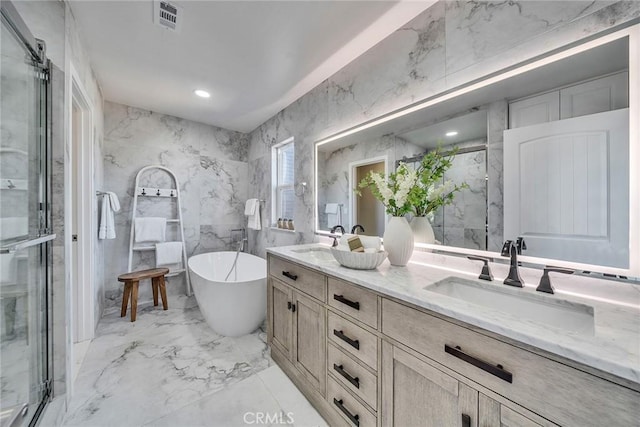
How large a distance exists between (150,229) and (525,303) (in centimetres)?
358

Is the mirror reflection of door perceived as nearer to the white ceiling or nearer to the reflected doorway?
the reflected doorway

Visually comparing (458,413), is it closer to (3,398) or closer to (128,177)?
(3,398)

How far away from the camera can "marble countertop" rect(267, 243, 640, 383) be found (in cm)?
57

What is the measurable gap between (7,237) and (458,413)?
2.08 meters

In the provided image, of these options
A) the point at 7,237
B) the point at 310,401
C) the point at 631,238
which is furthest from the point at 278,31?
the point at 310,401

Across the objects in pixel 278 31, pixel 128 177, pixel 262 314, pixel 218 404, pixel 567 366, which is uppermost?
pixel 278 31

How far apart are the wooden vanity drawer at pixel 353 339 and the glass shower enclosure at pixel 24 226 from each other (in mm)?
1523

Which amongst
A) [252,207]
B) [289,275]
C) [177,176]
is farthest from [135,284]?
[289,275]

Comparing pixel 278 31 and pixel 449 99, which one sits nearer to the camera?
pixel 449 99

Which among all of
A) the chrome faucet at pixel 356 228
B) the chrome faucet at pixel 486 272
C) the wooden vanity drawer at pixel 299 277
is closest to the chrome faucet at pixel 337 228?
the chrome faucet at pixel 356 228

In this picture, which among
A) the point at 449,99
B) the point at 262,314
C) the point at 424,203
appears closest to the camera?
the point at 449,99

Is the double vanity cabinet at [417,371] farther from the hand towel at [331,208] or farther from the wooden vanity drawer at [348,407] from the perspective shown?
the hand towel at [331,208]

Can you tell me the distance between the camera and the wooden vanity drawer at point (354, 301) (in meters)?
1.10

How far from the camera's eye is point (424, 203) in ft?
4.85
